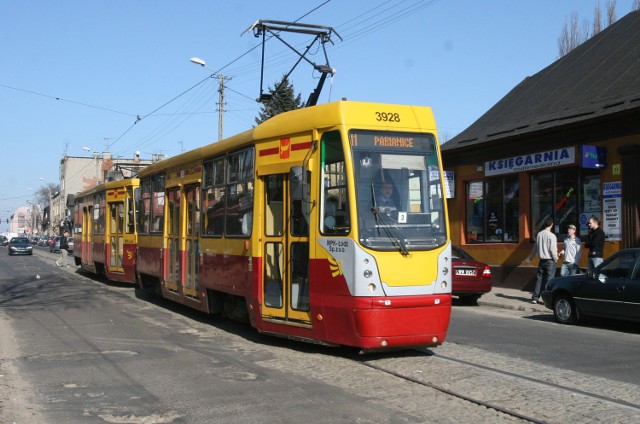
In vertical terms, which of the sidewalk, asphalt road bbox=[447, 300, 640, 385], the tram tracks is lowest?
the sidewalk

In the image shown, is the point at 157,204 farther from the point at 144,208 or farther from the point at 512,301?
the point at 512,301

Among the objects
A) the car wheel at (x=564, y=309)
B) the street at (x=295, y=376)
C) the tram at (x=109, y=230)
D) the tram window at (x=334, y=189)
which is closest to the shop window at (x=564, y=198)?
the car wheel at (x=564, y=309)

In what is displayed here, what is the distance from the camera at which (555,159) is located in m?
19.5

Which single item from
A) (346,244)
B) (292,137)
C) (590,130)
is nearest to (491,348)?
(346,244)

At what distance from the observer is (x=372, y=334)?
26.7 feet

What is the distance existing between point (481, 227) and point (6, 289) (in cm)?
1492

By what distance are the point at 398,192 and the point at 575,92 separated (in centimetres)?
1478

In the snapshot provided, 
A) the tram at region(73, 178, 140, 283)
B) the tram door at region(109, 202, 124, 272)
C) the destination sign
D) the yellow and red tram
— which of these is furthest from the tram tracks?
the tram door at region(109, 202, 124, 272)

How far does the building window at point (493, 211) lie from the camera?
21406 millimetres

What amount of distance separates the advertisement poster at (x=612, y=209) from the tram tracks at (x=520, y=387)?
10073 mm

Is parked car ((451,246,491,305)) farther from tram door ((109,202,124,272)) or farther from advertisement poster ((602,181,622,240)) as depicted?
tram door ((109,202,124,272))

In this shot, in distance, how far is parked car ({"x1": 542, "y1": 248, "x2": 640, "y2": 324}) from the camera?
11766 mm

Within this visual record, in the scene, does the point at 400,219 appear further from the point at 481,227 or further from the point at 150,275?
the point at 481,227

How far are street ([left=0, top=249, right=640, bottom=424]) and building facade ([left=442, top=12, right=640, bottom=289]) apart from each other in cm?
611
